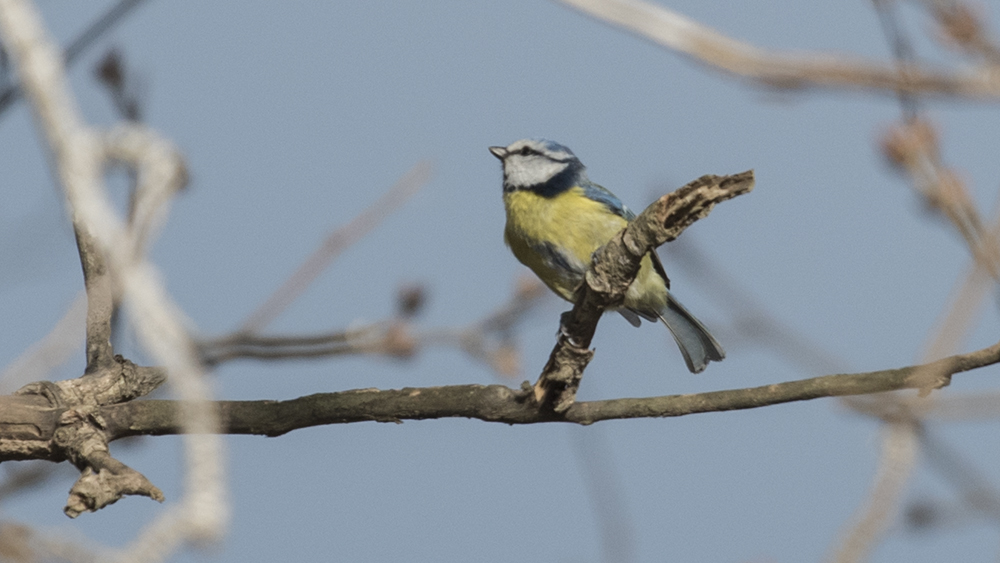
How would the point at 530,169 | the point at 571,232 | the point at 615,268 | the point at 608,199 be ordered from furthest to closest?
the point at 530,169 → the point at 608,199 → the point at 571,232 → the point at 615,268

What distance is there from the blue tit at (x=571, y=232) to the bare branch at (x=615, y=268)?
1.11 meters

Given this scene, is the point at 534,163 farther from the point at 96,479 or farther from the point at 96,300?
the point at 96,479

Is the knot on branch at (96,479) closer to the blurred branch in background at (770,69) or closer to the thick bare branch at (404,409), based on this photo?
the thick bare branch at (404,409)

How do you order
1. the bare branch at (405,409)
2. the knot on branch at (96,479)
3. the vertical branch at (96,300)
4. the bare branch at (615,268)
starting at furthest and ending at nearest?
the vertical branch at (96,300)
the bare branch at (405,409)
the bare branch at (615,268)
the knot on branch at (96,479)

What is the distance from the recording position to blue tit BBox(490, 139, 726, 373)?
4.34m

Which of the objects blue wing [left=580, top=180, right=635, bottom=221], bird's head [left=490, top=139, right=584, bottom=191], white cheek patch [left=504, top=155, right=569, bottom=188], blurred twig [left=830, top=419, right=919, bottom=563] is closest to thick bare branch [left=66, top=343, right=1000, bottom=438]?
blurred twig [left=830, top=419, right=919, bottom=563]

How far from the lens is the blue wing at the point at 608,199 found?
4523 millimetres

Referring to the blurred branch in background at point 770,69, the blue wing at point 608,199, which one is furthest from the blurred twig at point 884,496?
the blue wing at point 608,199

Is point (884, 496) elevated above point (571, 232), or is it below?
below

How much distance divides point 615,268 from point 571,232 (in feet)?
4.98

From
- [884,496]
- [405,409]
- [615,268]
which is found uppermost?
[405,409]

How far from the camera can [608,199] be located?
4570 millimetres

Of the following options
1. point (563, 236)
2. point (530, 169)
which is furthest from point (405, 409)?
point (530, 169)

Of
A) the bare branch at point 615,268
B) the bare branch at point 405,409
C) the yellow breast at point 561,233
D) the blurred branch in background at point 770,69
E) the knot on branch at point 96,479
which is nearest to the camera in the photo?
the blurred branch in background at point 770,69
